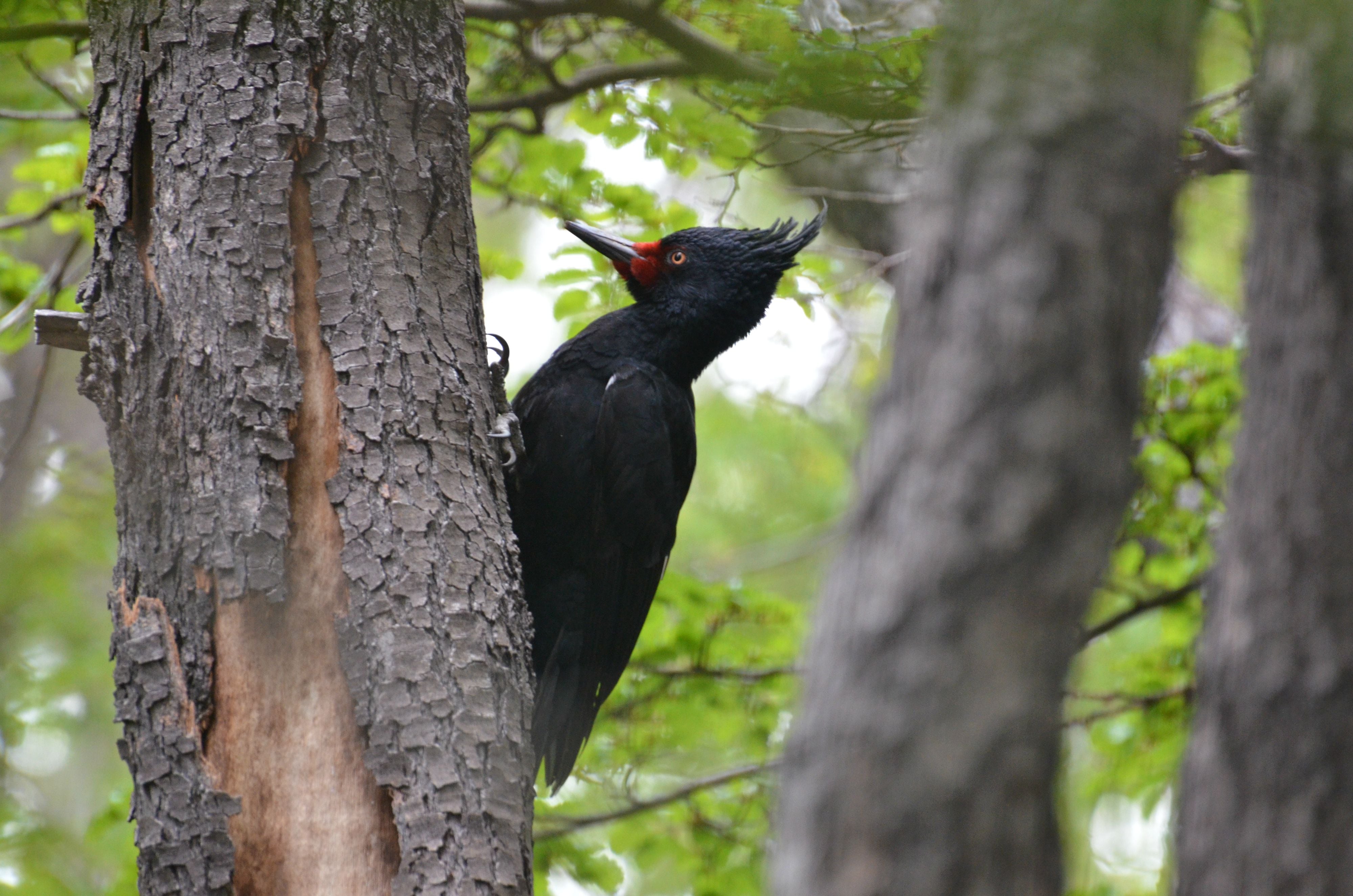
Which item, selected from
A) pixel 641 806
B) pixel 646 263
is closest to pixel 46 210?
pixel 646 263

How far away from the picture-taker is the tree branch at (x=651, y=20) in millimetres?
3281

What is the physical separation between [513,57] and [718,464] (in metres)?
5.25

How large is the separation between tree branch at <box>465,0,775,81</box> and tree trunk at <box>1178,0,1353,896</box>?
7.04 feet

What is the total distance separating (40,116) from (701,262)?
225 centimetres

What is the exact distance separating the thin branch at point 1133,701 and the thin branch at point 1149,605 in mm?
239

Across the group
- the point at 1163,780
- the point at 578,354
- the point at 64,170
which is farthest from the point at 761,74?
the point at 1163,780

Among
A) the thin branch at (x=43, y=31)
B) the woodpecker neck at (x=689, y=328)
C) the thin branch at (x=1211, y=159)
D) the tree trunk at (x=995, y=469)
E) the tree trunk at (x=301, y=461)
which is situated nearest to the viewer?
the tree trunk at (x=995, y=469)

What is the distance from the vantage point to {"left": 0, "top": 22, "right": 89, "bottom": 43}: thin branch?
3.05 m

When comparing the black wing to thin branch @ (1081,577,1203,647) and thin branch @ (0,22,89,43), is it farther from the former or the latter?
thin branch @ (0,22,89,43)

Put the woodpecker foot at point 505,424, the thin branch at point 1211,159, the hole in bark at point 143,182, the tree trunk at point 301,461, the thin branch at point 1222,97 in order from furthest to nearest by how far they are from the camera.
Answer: the woodpecker foot at point 505,424
the thin branch at point 1222,97
the thin branch at point 1211,159
the hole in bark at point 143,182
the tree trunk at point 301,461

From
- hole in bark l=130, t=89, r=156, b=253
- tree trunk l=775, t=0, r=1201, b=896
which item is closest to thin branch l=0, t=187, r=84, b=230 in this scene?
hole in bark l=130, t=89, r=156, b=253

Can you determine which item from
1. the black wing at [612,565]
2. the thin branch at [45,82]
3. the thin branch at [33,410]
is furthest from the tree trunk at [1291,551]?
the thin branch at [33,410]

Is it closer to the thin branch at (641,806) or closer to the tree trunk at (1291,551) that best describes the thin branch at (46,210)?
the thin branch at (641,806)

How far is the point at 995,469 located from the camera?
108 centimetres
